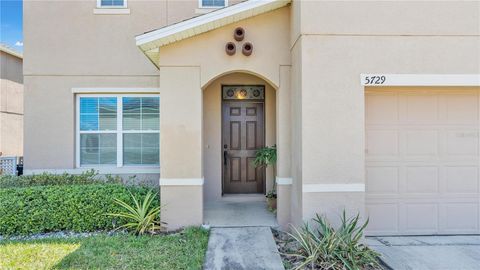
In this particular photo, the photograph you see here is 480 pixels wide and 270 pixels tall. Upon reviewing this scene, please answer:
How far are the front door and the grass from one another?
9.14 feet

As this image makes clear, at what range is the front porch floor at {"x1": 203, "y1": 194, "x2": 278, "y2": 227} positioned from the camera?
6031mm

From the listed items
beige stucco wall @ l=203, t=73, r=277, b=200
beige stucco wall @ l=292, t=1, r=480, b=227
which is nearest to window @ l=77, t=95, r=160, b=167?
beige stucco wall @ l=203, t=73, r=277, b=200

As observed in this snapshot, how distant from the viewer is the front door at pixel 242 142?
8227mm

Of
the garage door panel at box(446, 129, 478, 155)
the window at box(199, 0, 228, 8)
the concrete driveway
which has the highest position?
the window at box(199, 0, 228, 8)

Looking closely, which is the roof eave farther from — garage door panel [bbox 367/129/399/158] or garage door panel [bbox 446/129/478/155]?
garage door panel [bbox 446/129/478/155]

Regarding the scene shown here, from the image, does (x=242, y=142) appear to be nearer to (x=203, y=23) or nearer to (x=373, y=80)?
(x=203, y=23)

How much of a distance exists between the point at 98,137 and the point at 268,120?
462 cm

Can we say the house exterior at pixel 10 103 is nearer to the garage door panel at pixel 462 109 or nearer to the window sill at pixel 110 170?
the window sill at pixel 110 170

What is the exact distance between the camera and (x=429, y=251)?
16.2 feet

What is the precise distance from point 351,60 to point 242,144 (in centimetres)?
390

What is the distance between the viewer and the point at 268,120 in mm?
8000

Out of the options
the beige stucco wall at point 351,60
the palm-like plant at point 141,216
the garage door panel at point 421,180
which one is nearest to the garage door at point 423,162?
the garage door panel at point 421,180

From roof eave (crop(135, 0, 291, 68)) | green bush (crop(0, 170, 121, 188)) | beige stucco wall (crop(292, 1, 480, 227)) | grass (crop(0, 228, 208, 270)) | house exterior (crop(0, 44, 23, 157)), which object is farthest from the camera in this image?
house exterior (crop(0, 44, 23, 157))

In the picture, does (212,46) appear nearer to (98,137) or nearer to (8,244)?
(98,137)
